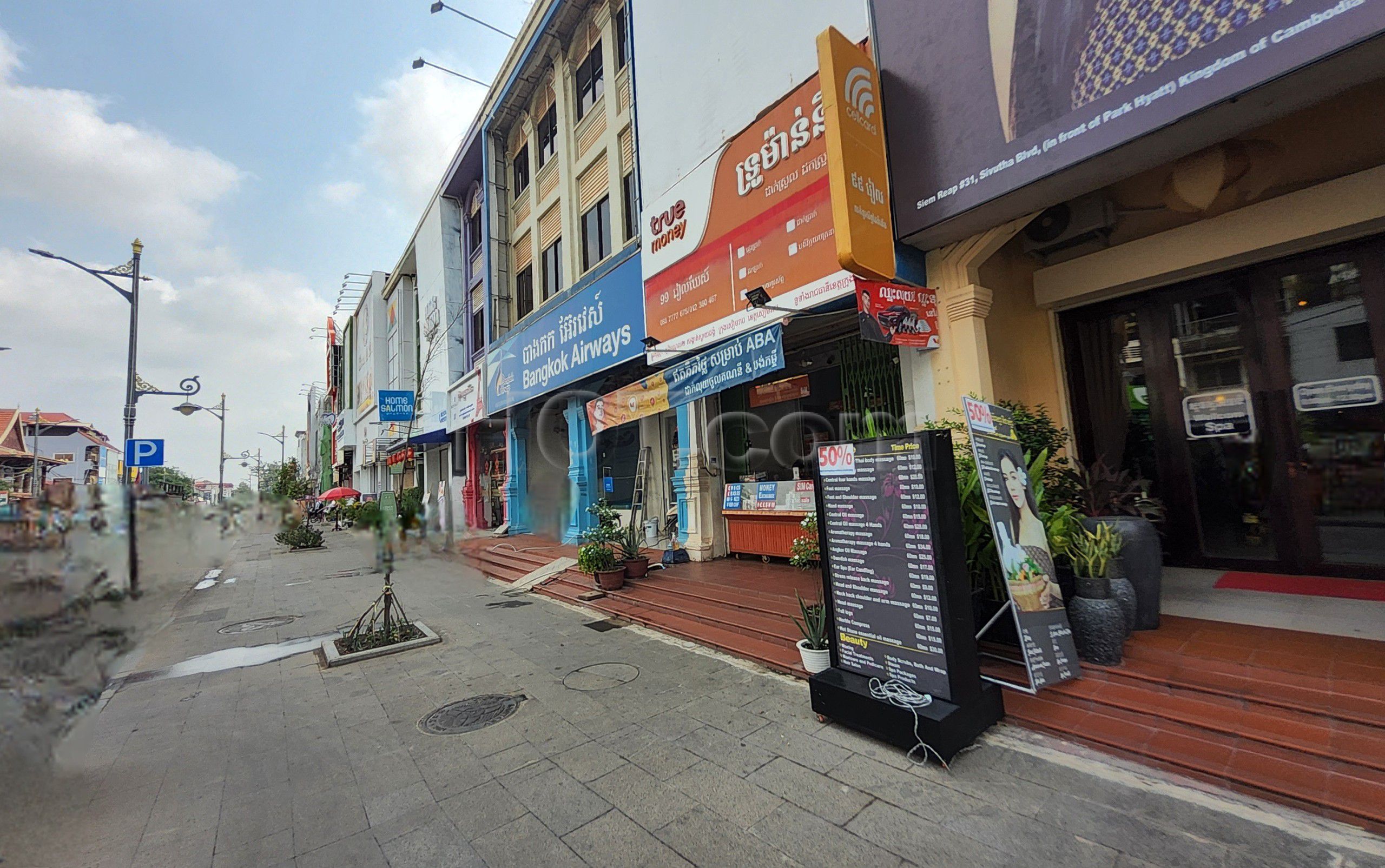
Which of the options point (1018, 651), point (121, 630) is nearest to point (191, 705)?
point (121, 630)

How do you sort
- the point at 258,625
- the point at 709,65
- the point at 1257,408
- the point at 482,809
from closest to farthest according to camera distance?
1. the point at 482,809
2. the point at 1257,408
3. the point at 258,625
4. the point at 709,65

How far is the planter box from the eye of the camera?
6254mm

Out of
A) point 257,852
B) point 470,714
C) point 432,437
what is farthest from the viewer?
point 432,437

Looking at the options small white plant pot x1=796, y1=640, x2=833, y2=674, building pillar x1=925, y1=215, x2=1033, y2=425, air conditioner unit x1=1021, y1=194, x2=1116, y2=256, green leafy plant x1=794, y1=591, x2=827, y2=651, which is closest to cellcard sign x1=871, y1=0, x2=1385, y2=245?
building pillar x1=925, y1=215, x2=1033, y2=425

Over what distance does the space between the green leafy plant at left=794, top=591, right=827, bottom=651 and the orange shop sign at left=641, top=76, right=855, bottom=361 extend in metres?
3.57

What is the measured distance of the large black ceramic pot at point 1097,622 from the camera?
3.99 meters

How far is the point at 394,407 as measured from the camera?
71.6ft

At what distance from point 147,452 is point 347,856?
8.25ft

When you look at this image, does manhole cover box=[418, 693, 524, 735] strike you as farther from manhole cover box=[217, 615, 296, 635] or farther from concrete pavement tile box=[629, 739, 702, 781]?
manhole cover box=[217, 615, 296, 635]

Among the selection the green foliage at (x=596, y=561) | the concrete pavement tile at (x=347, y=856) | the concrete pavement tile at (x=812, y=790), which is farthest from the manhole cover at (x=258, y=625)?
the concrete pavement tile at (x=812, y=790)

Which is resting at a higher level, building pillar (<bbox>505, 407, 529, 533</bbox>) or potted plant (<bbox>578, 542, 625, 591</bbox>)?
building pillar (<bbox>505, 407, 529, 533</bbox>)

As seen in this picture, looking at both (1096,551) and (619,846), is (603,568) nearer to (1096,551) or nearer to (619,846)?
(619,846)

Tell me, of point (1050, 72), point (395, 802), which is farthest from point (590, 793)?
point (1050, 72)

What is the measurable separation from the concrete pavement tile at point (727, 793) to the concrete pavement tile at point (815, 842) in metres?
0.07
